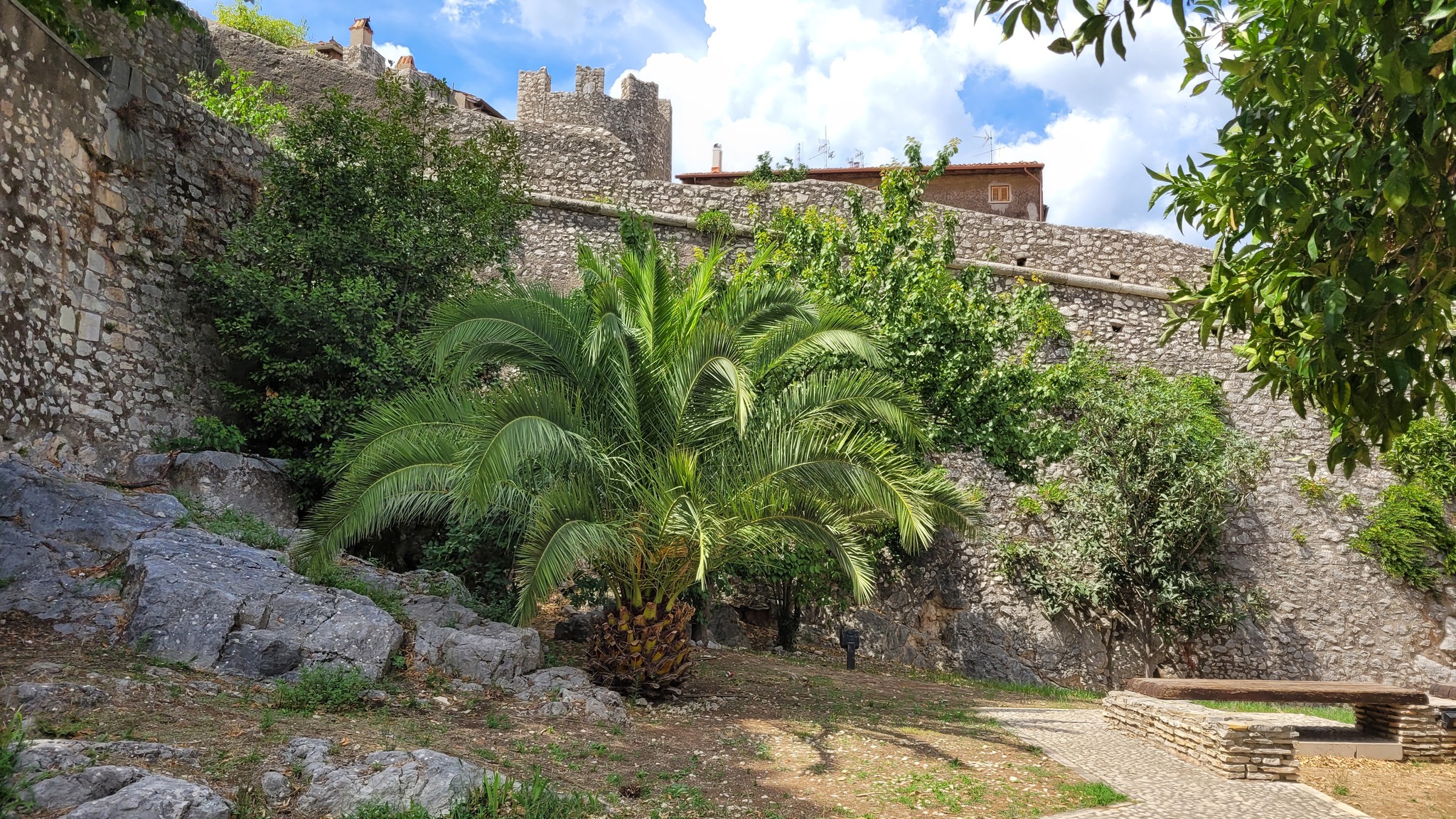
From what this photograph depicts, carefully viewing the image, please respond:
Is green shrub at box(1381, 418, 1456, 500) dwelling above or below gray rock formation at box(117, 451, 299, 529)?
above

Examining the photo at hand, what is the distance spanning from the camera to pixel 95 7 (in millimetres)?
8898

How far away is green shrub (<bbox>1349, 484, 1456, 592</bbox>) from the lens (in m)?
14.5

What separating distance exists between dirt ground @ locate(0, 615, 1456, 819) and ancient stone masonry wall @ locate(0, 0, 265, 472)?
344cm

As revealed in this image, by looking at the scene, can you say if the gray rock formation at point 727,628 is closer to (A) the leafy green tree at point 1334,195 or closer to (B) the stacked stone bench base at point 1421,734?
(B) the stacked stone bench base at point 1421,734

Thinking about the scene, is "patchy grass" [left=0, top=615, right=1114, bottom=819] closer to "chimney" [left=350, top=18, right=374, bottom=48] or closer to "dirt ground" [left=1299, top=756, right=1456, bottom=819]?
"dirt ground" [left=1299, top=756, right=1456, bottom=819]

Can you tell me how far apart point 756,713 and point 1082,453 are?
8.37 m

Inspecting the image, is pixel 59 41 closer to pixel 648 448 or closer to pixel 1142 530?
pixel 648 448

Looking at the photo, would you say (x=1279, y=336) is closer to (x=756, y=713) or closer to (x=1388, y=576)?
(x=756, y=713)

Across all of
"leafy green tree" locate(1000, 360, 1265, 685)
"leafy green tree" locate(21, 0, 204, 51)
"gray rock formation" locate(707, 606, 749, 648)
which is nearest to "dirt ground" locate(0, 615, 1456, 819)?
"gray rock formation" locate(707, 606, 749, 648)

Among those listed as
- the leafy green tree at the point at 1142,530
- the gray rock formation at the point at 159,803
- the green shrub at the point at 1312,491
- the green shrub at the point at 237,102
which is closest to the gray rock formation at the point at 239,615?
the gray rock formation at the point at 159,803

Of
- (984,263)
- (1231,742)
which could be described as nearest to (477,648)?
(1231,742)

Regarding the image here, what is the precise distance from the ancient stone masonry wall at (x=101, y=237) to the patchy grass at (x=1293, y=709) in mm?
10487

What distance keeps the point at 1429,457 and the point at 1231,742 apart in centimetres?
1124

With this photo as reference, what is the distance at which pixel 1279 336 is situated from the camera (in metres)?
4.32
